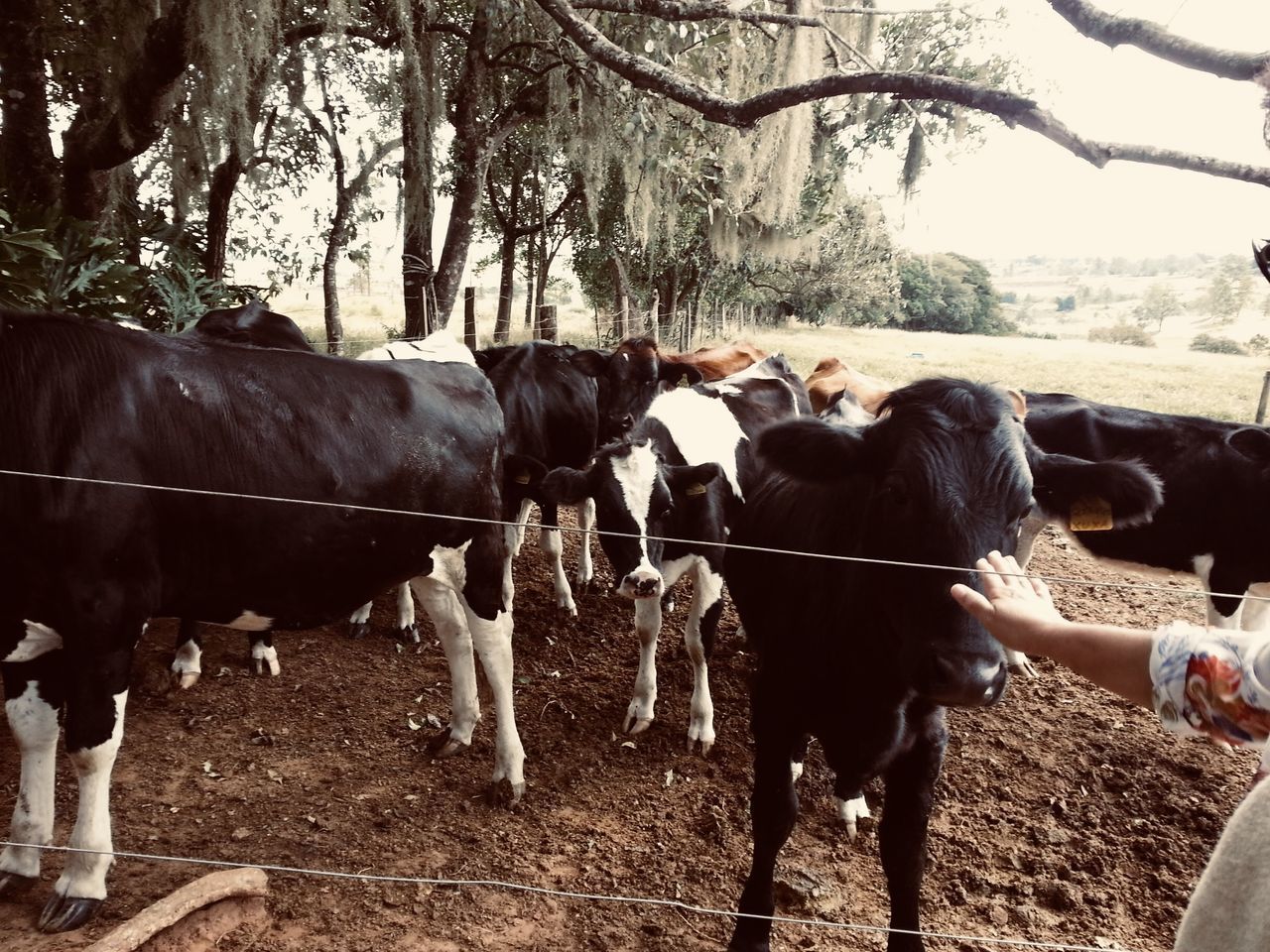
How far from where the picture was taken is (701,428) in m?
4.84

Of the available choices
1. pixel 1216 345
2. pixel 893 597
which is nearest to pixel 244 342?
pixel 893 597

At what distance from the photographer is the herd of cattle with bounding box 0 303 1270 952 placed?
7.36 feet

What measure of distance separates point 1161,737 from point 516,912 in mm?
3641

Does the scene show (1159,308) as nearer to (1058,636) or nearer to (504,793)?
(504,793)

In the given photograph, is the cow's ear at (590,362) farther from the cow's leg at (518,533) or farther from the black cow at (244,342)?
the black cow at (244,342)

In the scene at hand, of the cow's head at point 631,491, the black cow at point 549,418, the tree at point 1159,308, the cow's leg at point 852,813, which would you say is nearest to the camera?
the cow's leg at point 852,813

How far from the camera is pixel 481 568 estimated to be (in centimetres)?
366

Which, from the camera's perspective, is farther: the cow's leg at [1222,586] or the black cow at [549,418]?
the black cow at [549,418]

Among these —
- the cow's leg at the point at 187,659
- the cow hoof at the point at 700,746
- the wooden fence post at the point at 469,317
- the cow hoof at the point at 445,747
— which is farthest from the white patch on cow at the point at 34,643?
the wooden fence post at the point at 469,317

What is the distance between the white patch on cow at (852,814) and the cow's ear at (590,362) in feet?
15.0

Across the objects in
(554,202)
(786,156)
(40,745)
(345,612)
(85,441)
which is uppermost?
(554,202)

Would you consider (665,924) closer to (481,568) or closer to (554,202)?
(481,568)

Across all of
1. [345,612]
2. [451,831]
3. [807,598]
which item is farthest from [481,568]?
[807,598]

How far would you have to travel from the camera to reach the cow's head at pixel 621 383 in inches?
Answer: 278
